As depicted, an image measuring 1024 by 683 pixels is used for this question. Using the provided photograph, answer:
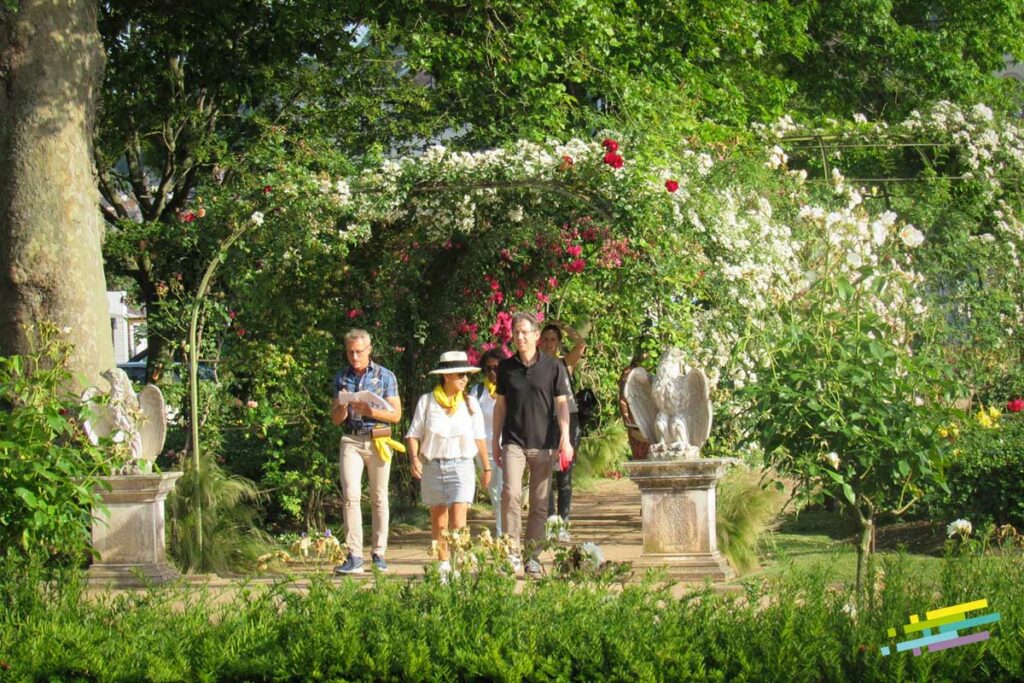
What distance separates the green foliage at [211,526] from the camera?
9.67 meters

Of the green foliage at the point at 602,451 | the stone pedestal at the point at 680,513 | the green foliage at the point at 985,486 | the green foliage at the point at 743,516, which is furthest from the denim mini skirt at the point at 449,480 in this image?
the green foliage at the point at 602,451

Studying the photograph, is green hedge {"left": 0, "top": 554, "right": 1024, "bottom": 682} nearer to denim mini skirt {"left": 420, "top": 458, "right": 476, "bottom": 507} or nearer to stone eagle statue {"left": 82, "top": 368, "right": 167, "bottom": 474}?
denim mini skirt {"left": 420, "top": 458, "right": 476, "bottom": 507}

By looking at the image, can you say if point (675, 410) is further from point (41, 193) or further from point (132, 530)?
point (41, 193)

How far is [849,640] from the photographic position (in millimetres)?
5559

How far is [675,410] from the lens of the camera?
8898mm

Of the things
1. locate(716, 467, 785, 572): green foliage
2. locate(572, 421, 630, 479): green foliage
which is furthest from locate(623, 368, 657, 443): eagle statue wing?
locate(572, 421, 630, 479): green foliage

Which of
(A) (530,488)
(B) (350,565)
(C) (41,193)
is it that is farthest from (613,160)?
(C) (41,193)

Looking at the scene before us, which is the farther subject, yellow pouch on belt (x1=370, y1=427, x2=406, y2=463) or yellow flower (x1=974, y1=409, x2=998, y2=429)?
yellow flower (x1=974, y1=409, x2=998, y2=429)

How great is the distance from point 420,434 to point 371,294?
11.4ft

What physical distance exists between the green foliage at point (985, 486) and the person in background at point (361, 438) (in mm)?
3990

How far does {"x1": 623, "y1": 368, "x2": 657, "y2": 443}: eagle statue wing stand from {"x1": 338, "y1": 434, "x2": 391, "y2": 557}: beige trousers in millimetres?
1854

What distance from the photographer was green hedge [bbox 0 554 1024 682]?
545 cm

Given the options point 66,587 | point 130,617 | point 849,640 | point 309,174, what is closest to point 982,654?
point 849,640

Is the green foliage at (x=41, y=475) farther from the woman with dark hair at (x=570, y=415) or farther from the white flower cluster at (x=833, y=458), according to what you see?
the white flower cluster at (x=833, y=458)
